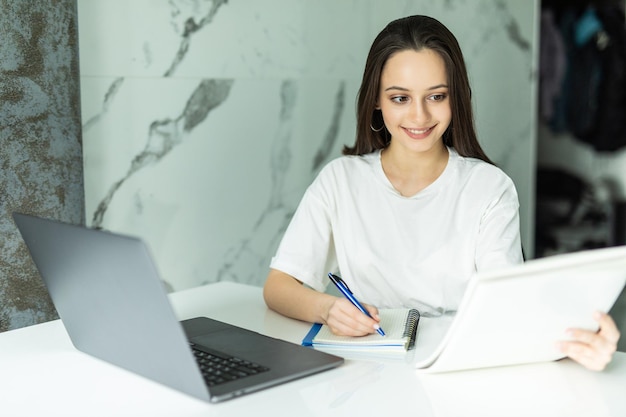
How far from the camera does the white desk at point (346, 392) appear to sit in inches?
42.4

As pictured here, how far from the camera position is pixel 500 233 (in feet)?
5.74

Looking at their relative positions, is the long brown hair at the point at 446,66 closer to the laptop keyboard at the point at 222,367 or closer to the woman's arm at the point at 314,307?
the woman's arm at the point at 314,307

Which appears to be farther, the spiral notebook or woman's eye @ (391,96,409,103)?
woman's eye @ (391,96,409,103)

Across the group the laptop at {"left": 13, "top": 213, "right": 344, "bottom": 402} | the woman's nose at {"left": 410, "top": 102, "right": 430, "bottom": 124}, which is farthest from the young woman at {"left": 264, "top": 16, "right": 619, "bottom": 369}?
the laptop at {"left": 13, "top": 213, "right": 344, "bottom": 402}

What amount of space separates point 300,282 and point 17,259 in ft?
2.38

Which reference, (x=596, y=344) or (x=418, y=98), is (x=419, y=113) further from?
(x=596, y=344)

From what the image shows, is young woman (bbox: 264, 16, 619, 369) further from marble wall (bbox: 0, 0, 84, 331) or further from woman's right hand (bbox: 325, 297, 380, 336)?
marble wall (bbox: 0, 0, 84, 331)

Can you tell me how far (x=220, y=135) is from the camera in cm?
271

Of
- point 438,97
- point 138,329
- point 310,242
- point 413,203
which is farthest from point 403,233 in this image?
point 138,329

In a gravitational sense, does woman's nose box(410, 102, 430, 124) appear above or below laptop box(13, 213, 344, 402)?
above

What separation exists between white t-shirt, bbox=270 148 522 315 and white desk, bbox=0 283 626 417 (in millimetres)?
524

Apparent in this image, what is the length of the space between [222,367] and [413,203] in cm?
81

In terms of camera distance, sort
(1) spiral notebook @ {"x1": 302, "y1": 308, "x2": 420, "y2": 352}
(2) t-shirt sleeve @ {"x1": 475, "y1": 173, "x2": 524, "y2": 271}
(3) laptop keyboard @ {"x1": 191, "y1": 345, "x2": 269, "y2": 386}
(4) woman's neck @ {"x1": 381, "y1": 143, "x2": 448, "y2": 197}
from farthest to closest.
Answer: (4) woman's neck @ {"x1": 381, "y1": 143, "x2": 448, "y2": 197}
(2) t-shirt sleeve @ {"x1": 475, "y1": 173, "x2": 524, "y2": 271}
(1) spiral notebook @ {"x1": 302, "y1": 308, "x2": 420, "y2": 352}
(3) laptop keyboard @ {"x1": 191, "y1": 345, "x2": 269, "y2": 386}

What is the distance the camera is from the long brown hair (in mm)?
1846
